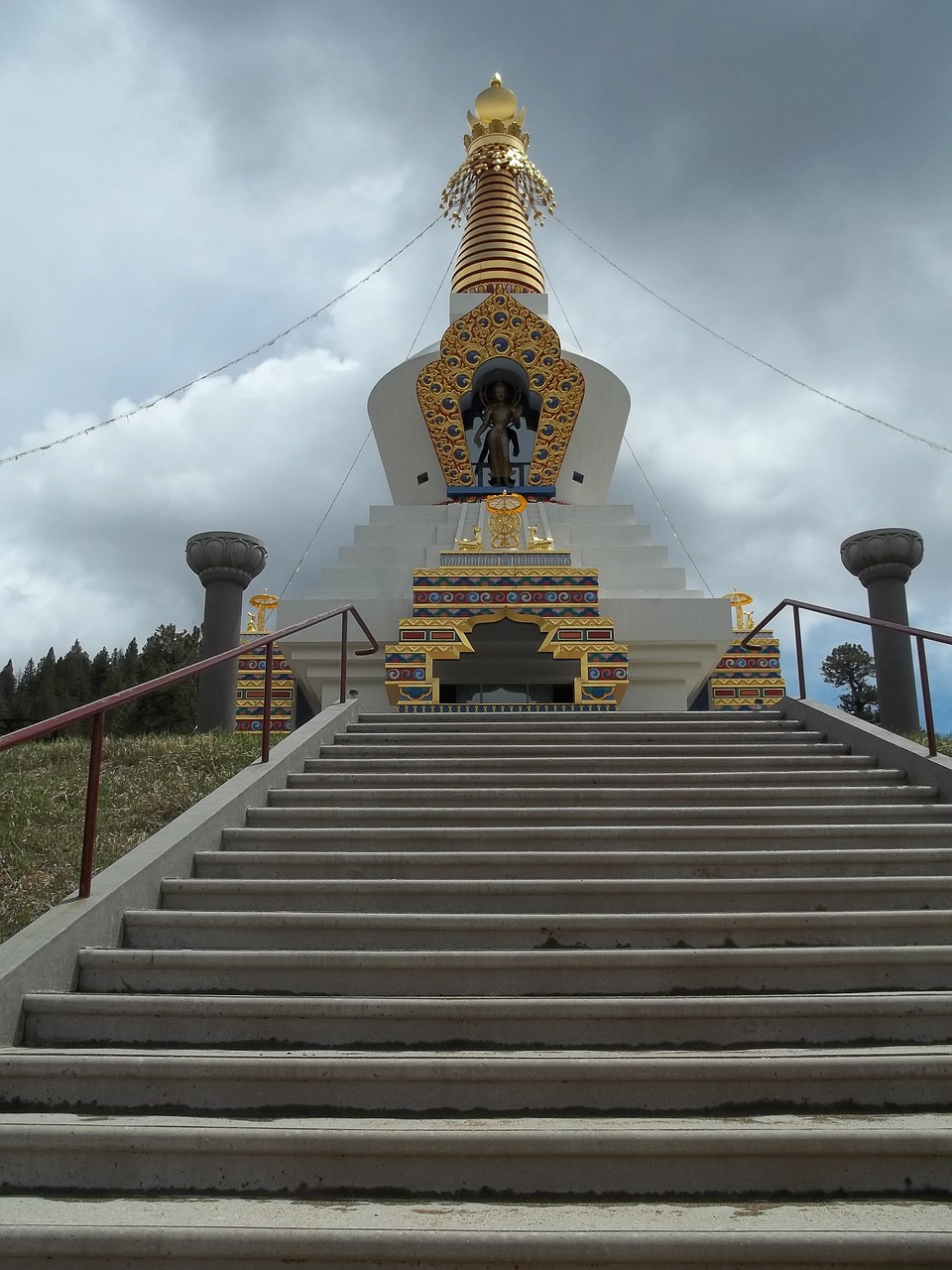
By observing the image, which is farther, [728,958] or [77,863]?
[77,863]

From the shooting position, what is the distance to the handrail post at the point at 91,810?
3.85m

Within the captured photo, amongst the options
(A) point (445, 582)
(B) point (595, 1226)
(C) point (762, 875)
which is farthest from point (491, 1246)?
(A) point (445, 582)

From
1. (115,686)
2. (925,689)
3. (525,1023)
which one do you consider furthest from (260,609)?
(115,686)

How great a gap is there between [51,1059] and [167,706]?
1040 inches

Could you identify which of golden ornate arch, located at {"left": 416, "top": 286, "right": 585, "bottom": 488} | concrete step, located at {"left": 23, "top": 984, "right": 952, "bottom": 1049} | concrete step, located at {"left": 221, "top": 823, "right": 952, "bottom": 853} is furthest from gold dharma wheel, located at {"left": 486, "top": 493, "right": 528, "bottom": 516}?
concrete step, located at {"left": 23, "top": 984, "right": 952, "bottom": 1049}

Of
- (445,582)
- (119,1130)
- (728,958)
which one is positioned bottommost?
(119,1130)

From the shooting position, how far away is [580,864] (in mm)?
4387

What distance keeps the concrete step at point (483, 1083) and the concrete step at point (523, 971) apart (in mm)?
543

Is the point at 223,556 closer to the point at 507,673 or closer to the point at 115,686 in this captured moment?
the point at 507,673

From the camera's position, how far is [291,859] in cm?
442

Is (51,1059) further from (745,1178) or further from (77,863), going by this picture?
(745,1178)

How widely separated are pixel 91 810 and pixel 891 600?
32.7 ft

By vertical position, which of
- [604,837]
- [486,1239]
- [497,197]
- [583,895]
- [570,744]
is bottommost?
[486,1239]

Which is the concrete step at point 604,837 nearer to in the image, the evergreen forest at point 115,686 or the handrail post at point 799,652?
the handrail post at point 799,652
